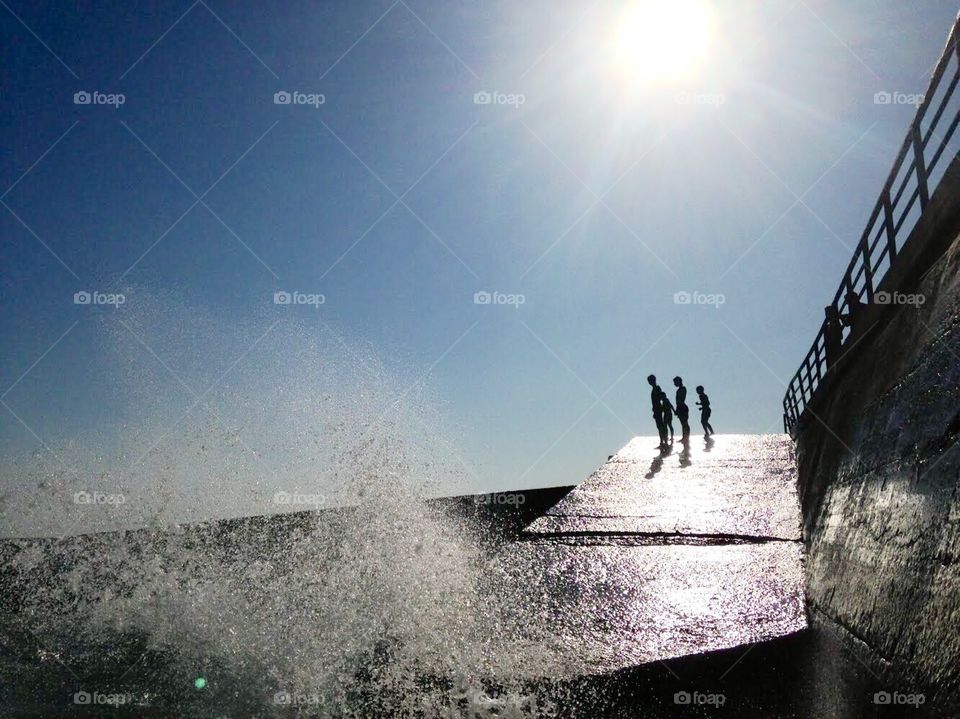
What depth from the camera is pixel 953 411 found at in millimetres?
2658

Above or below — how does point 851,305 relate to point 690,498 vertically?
above

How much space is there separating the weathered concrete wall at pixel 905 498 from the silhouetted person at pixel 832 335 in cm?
325

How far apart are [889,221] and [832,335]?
2.63 m

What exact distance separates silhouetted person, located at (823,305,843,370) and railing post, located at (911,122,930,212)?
2.87m

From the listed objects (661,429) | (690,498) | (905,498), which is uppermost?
(661,429)

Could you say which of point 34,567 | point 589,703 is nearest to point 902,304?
point 589,703

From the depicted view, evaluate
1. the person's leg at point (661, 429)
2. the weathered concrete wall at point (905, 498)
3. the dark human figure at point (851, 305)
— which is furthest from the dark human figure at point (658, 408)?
the weathered concrete wall at point (905, 498)

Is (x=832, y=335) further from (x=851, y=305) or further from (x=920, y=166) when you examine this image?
(x=920, y=166)

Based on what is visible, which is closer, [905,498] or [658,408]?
[905,498]

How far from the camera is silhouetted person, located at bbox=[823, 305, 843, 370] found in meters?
8.52

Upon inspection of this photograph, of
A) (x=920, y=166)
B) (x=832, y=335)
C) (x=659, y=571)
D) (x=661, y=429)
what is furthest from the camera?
(x=661, y=429)

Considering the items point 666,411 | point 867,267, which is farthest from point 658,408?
point 867,267

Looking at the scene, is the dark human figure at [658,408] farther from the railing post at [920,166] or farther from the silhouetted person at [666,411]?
the railing post at [920,166]

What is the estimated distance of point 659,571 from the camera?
5.18m
